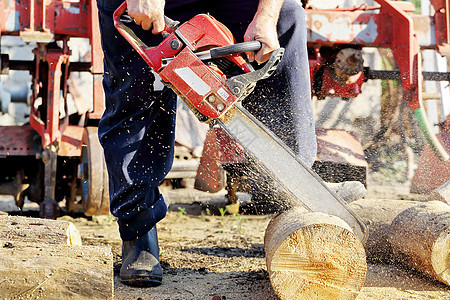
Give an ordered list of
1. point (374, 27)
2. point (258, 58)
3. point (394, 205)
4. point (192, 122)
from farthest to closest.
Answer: point (192, 122) → point (374, 27) → point (394, 205) → point (258, 58)

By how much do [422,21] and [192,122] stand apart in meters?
1.86

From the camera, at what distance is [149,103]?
2.40m

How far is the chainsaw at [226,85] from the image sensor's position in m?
2.07

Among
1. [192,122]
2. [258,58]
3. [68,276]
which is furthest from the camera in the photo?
[192,122]

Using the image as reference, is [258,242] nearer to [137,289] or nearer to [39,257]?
[137,289]

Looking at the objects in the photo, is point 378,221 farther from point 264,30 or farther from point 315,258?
point 264,30

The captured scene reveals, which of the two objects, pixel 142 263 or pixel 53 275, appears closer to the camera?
pixel 53 275

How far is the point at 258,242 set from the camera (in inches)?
133

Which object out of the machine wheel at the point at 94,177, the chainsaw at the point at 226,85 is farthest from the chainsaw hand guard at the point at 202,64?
the machine wheel at the point at 94,177

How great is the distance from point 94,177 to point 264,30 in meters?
1.84

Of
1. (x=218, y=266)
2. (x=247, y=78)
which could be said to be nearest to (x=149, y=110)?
(x=247, y=78)

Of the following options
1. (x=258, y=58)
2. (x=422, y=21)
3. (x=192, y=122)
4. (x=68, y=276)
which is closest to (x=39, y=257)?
(x=68, y=276)

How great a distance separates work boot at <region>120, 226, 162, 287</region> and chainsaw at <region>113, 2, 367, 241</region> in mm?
660

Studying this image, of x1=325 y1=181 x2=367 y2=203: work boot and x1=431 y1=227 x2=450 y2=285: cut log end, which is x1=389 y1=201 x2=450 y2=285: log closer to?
x1=431 y1=227 x2=450 y2=285: cut log end
